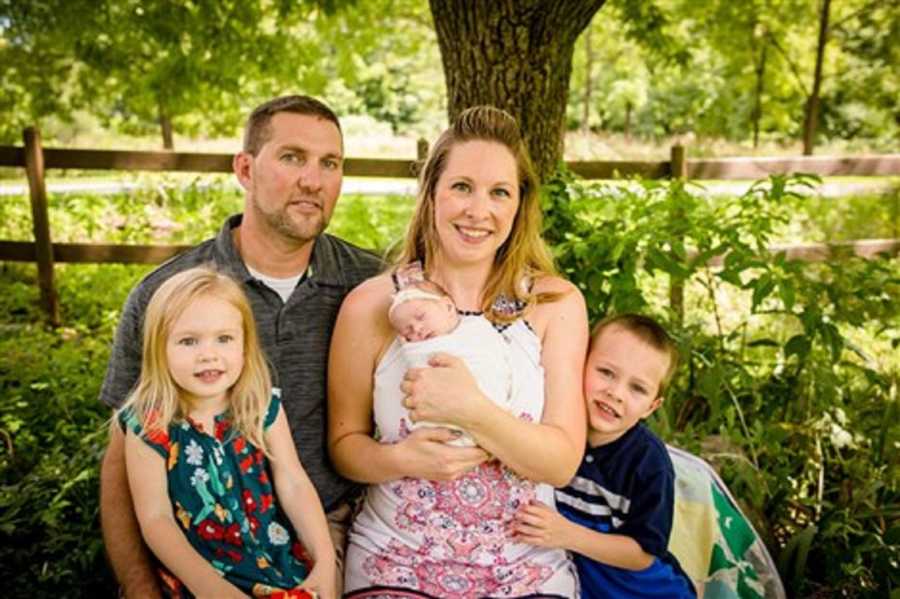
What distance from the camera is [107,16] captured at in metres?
6.22

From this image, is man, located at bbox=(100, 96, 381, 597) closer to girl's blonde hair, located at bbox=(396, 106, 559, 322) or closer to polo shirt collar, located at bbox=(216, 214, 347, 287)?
polo shirt collar, located at bbox=(216, 214, 347, 287)

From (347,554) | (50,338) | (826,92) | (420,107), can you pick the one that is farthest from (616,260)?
(420,107)

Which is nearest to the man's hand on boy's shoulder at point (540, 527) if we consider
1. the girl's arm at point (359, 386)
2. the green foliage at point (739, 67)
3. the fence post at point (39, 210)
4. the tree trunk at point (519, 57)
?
the girl's arm at point (359, 386)

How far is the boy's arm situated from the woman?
52 millimetres

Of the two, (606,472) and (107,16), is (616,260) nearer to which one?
(606,472)

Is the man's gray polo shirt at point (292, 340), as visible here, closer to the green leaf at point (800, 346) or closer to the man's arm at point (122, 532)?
the man's arm at point (122, 532)

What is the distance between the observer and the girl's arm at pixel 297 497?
2098 millimetres

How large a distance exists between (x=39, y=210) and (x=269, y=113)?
15.9 feet

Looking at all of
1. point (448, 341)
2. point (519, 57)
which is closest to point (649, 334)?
point (448, 341)

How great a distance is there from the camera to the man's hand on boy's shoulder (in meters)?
2.08

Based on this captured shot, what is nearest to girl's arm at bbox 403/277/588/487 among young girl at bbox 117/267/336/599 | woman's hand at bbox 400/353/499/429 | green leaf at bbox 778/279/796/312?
woman's hand at bbox 400/353/499/429

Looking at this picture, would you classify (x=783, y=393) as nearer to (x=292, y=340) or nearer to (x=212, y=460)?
(x=292, y=340)

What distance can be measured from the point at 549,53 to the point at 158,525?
2614 millimetres

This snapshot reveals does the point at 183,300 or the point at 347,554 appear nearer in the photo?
the point at 183,300
